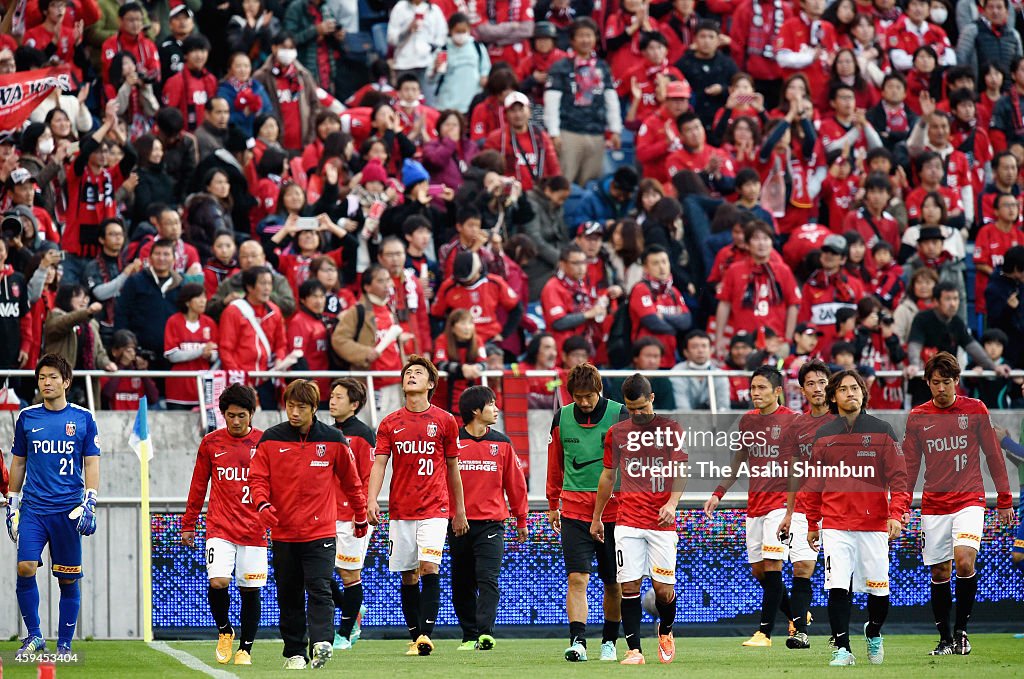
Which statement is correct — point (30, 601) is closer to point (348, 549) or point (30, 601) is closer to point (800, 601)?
point (348, 549)

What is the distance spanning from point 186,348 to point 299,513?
5.29 meters

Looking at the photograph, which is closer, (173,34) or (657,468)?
(657,468)

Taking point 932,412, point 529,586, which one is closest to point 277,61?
point 529,586

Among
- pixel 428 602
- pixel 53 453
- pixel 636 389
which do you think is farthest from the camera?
pixel 428 602

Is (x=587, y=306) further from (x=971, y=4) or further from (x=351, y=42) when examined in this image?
(x=971, y=4)

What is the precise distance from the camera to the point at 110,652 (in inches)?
547

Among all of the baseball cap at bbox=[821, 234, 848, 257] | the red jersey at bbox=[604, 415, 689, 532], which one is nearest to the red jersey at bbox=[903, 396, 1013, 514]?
the red jersey at bbox=[604, 415, 689, 532]

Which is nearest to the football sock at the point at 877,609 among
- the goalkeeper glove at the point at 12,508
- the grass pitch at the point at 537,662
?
the grass pitch at the point at 537,662

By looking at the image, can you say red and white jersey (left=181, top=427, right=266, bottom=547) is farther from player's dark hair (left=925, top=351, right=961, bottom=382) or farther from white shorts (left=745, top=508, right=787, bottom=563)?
player's dark hair (left=925, top=351, right=961, bottom=382)

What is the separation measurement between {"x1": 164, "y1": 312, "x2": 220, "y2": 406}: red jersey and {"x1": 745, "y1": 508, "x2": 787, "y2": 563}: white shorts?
5678 mm

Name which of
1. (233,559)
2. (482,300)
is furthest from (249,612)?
(482,300)

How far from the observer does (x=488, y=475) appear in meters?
14.2

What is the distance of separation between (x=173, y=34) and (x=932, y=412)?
1187 cm

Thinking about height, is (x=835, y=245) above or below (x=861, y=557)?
above
